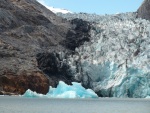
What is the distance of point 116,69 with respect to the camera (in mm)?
59969

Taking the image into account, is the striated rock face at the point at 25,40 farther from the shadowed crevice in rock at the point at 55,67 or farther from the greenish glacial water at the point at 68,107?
the greenish glacial water at the point at 68,107

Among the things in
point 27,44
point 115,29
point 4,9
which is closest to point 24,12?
point 4,9

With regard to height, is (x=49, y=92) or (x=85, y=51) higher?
(x=85, y=51)

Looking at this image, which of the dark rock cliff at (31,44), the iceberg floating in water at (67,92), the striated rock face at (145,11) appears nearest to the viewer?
the iceberg floating in water at (67,92)

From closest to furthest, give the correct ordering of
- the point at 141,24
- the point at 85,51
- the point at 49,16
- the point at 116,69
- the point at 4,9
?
1. the point at 116,69
2. the point at 85,51
3. the point at 141,24
4. the point at 4,9
5. the point at 49,16

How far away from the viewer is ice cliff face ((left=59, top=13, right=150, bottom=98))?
5678 centimetres

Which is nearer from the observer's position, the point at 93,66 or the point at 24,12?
the point at 93,66

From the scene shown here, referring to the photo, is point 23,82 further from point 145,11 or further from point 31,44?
point 145,11

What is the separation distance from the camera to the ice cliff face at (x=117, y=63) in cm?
5678

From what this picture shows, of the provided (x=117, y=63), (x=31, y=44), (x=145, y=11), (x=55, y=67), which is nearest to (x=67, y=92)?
(x=117, y=63)

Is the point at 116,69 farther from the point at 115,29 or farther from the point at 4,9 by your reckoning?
the point at 4,9

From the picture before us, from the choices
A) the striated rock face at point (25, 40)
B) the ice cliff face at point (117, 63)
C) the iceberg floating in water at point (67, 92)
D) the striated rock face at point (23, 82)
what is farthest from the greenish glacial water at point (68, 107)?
the iceberg floating in water at point (67, 92)

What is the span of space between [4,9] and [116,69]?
3000cm

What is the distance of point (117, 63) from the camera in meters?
60.2
